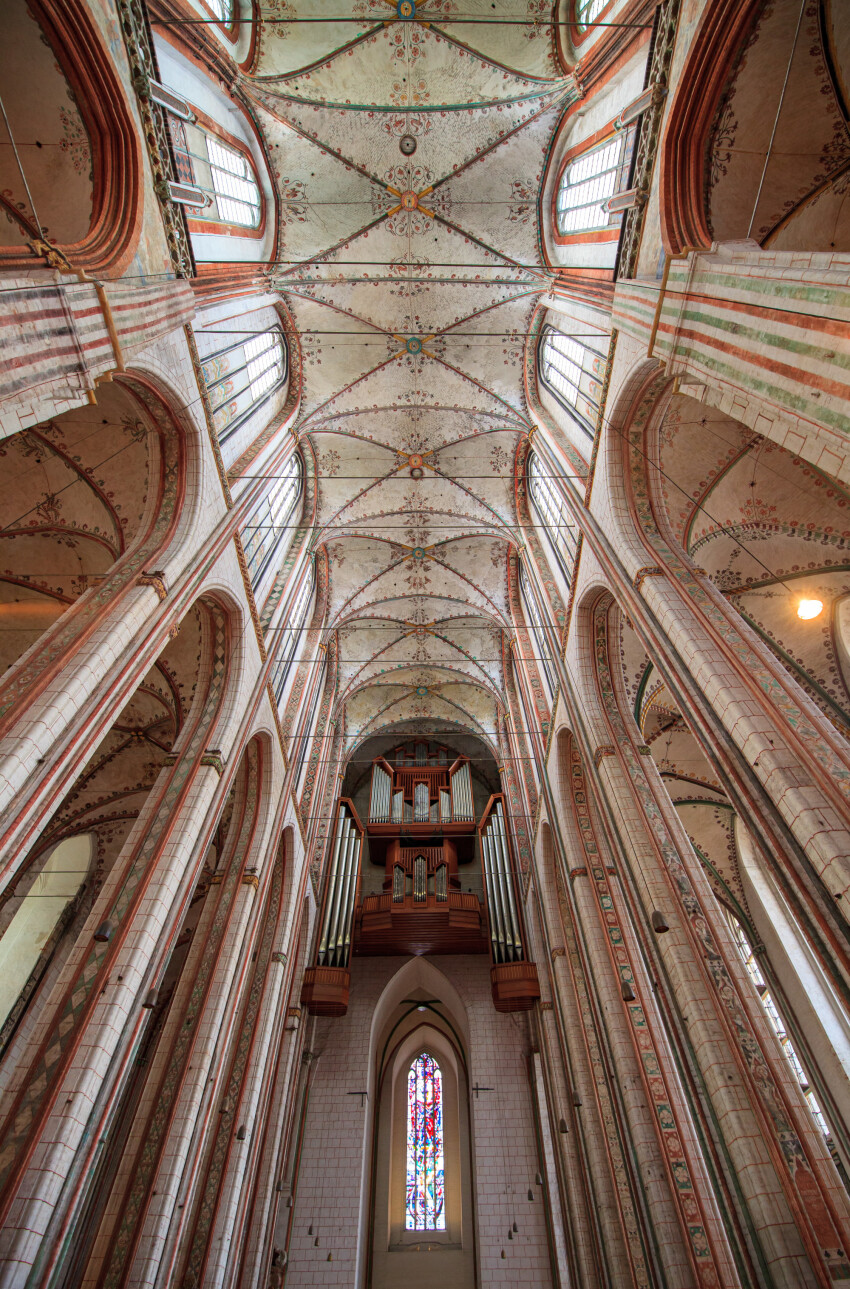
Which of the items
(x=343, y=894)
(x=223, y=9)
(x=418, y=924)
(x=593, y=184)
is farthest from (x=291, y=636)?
(x=223, y=9)

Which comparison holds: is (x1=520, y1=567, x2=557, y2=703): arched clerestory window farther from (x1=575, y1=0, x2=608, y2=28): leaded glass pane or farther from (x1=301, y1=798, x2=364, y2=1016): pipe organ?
(x1=575, y1=0, x2=608, y2=28): leaded glass pane

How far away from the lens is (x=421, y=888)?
1609 centimetres

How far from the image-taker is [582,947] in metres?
10.1

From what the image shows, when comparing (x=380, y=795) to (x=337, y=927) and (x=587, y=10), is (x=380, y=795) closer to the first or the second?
(x=337, y=927)

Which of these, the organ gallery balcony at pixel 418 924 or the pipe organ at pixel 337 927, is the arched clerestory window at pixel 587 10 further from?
the pipe organ at pixel 337 927

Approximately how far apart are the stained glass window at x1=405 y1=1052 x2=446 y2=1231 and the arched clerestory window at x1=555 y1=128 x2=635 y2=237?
59.6 ft

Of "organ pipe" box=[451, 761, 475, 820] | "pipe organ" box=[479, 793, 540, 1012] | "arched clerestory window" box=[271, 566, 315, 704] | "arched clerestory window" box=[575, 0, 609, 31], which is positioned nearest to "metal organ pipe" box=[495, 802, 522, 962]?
"pipe organ" box=[479, 793, 540, 1012]

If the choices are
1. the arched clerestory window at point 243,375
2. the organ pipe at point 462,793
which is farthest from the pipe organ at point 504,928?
the arched clerestory window at point 243,375

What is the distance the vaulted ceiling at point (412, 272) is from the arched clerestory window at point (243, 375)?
83 centimetres

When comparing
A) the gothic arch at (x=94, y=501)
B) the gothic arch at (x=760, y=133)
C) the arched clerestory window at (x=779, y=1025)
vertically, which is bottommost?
the arched clerestory window at (x=779, y=1025)

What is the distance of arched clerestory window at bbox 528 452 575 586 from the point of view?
12.3 metres

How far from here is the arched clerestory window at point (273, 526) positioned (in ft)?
38.8

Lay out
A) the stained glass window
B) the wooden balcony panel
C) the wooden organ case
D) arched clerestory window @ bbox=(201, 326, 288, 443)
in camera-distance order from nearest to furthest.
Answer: arched clerestory window @ bbox=(201, 326, 288, 443) < the wooden balcony panel < the wooden organ case < the stained glass window

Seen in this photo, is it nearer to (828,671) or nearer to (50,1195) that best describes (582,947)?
(828,671)
